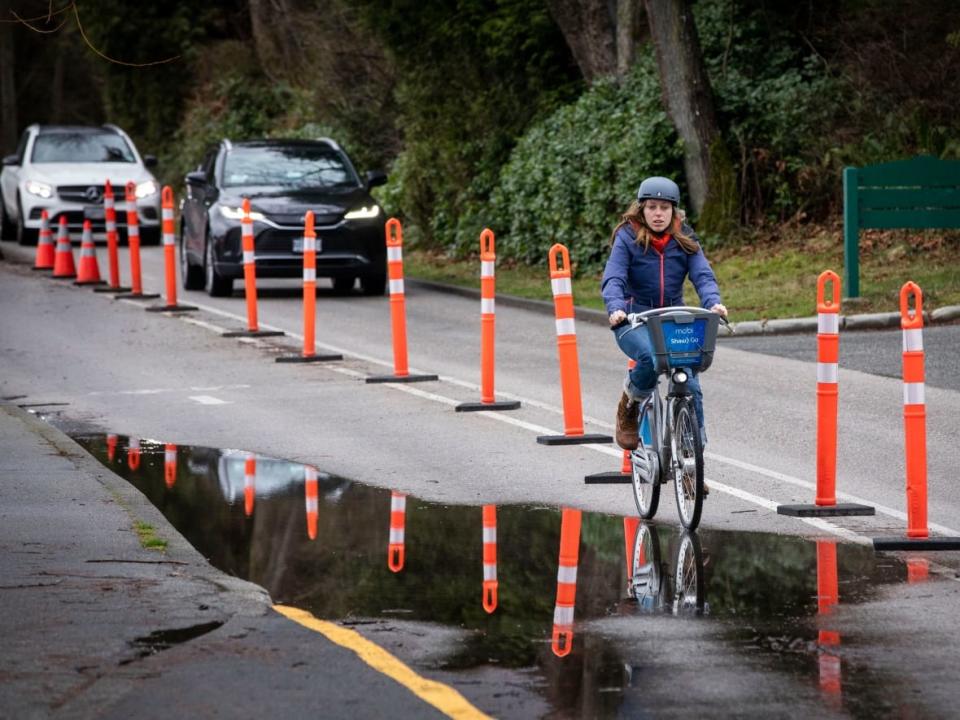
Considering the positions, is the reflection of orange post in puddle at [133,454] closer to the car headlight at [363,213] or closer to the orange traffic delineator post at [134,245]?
the car headlight at [363,213]

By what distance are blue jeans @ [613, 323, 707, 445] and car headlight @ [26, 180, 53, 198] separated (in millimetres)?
23050

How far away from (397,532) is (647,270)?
6.24 ft

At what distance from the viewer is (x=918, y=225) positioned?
68.7 ft

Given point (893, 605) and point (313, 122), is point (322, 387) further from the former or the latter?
point (313, 122)

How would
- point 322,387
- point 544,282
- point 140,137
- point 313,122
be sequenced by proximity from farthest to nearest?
1. point 140,137
2. point 313,122
3. point 544,282
4. point 322,387

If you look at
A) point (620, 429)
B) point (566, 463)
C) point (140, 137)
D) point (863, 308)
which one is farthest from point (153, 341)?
point (140, 137)

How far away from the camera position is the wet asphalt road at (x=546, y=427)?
269 inches

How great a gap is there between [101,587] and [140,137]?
1735 inches

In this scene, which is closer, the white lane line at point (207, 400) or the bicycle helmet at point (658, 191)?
the bicycle helmet at point (658, 191)

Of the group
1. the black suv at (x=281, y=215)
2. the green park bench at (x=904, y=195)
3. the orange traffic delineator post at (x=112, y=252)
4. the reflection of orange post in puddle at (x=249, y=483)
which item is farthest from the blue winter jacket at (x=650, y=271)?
the orange traffic delineator post at (x=112, y=252)

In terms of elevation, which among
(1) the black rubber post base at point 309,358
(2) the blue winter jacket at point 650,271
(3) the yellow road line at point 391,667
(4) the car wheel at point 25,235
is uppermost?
(2) the blue winter jacket at point 650,271

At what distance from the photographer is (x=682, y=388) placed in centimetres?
948

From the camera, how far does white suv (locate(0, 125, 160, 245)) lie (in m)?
31.8

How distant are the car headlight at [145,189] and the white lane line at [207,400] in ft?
57.0
